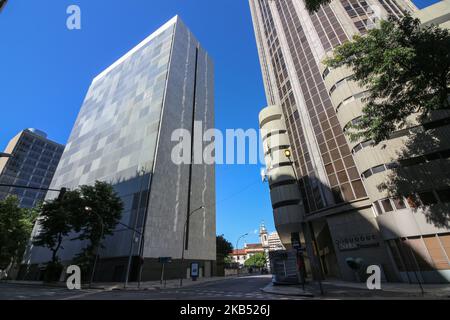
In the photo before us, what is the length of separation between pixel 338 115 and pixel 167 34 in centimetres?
4885

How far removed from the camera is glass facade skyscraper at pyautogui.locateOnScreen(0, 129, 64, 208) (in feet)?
319

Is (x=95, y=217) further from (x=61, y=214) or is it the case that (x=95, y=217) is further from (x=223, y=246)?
(x=223, y=246)

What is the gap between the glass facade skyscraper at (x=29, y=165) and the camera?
319 feet

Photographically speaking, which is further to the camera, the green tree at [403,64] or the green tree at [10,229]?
the green tree at [10,229]

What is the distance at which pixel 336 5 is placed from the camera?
1451 inches

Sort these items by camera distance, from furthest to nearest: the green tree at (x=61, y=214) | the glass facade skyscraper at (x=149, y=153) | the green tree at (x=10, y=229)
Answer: the green tree at (x=10, y=229)
the glass facade skyscraper at (x=149, y=153)
the green tree at (x=61, y=214)

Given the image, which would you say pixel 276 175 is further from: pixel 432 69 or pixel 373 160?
pixel 432 69

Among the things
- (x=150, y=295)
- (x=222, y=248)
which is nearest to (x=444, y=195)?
(x=150, y=295)

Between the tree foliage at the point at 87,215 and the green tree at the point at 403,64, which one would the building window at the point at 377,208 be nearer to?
the green tree at the point at 403,64

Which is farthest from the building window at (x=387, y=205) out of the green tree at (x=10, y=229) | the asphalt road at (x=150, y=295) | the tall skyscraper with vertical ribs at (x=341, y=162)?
the green tree at (x=10, y=229)


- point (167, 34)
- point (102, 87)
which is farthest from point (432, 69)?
point (102, 87)

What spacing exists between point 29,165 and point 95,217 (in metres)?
107

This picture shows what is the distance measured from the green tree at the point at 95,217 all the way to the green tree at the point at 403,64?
29642 millimetres

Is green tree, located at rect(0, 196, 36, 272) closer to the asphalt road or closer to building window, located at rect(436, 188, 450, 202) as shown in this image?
the asphalt road
